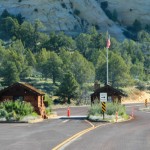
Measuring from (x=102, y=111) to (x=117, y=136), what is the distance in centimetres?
1822

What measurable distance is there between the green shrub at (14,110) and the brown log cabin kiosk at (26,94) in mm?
3911

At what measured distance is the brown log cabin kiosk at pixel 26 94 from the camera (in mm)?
50156

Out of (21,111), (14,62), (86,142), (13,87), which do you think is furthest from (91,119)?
(14,62)

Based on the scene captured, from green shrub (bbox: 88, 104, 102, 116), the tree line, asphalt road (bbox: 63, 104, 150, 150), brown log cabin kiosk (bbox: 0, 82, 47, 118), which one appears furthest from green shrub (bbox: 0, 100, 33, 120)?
the tree line

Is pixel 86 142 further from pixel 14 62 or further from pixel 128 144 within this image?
pixel 14 62

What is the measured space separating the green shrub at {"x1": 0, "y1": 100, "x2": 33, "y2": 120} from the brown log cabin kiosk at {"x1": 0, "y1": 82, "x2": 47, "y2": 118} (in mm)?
3911

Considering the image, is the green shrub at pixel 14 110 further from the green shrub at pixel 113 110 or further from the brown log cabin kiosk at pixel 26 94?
the green shrub at pixel 113 110

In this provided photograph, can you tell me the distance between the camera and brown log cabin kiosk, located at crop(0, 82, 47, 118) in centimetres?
5016

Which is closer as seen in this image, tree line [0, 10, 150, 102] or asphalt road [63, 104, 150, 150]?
asphalt road [63, 104, 150, 150]

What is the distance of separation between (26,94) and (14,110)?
266 inches

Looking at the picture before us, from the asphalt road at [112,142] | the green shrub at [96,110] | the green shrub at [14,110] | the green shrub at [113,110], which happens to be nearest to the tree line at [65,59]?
the green shrub at [96,110]

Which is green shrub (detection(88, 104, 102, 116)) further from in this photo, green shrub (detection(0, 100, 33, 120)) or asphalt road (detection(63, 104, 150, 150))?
asphalt road (detection(63, 104, 150, 150))

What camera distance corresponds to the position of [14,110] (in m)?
44.2

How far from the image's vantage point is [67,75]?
279 ft
